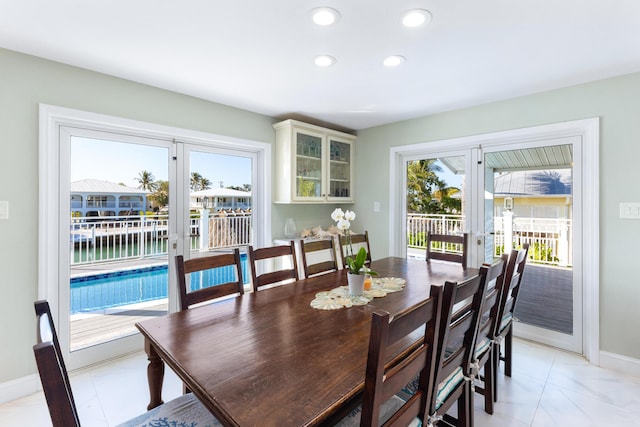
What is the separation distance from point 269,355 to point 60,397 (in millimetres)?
627

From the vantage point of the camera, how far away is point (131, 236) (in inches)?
110

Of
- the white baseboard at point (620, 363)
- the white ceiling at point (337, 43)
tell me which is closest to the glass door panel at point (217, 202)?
the white ceiling at point (337, 43)

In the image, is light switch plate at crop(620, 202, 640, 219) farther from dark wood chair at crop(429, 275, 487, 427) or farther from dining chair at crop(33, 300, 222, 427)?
dining chair at crop(33, 300, 222, 427)

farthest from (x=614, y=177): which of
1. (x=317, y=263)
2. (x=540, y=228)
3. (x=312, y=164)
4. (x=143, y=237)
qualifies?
(x=143, y=237)

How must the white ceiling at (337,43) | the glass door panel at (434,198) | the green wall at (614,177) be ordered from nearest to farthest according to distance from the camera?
the white ceiling at (337,43) < the green wall at (614,177) < the glass door panel at (434,198)

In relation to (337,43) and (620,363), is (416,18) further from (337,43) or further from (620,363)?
(620,363)

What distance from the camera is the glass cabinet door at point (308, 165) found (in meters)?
3.71

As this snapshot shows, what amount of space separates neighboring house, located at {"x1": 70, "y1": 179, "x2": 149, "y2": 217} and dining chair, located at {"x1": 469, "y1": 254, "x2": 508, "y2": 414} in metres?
2.80

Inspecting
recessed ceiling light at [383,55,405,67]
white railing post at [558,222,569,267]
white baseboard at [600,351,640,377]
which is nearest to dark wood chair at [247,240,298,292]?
recessed ceiling light at [383,55,405,67]

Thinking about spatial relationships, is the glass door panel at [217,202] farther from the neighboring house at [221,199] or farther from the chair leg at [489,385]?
the chair leg at [489,385]

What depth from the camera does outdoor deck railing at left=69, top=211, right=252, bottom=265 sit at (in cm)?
256

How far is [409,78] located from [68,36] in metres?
2.39

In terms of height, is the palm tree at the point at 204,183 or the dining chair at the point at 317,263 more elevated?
the palm tree at the point at 204,183

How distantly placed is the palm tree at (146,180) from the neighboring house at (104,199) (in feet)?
0.15
